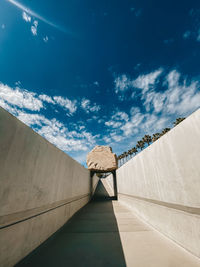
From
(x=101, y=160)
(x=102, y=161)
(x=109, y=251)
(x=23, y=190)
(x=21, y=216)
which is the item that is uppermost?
(x=101, y=160)

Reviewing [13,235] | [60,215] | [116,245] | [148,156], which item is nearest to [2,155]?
[13,235]

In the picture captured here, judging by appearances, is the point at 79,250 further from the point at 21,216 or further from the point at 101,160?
the point at 101,160

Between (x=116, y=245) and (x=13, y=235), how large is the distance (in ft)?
7.53

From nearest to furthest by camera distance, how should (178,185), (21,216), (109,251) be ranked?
1. (21,216)
2. (109,251)
3. (178,185)

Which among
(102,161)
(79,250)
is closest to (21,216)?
(79,250)

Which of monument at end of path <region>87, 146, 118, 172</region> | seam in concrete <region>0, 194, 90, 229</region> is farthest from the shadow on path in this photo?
monument at end of path <region>87, 146, 118, 172</region>

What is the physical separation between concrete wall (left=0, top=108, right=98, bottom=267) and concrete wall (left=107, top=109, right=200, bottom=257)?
3.23 metres

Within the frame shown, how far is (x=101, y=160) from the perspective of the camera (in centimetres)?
1062

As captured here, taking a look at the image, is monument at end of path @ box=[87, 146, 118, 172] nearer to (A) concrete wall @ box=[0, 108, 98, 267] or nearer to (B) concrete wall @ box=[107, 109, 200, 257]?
(B) concrete wall @ box=[107, 109, 200, 257]

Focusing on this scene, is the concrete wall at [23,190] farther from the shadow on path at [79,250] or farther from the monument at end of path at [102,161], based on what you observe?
the monument at end of path at [102,161]

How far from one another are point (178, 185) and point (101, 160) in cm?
833

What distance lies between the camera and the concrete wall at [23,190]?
1.76 meters

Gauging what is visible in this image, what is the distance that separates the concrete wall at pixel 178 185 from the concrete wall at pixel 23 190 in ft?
10.6

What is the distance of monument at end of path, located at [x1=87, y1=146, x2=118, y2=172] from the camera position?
403 inches
